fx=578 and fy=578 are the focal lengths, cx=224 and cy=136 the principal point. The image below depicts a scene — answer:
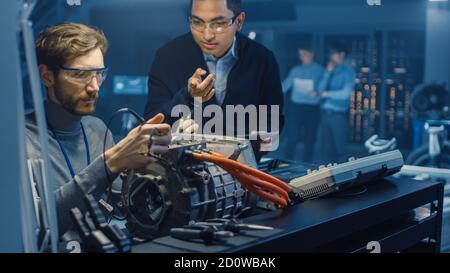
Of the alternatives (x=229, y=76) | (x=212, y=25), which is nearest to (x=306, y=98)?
(x=229, y=76)

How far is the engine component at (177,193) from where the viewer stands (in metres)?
1.31

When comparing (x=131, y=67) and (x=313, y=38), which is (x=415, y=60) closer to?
(x=313, y=38)

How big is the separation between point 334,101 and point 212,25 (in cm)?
379

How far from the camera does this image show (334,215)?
4.56ft

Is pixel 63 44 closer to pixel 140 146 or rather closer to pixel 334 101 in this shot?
pixel 140 146

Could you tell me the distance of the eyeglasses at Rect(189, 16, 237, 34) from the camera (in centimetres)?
236

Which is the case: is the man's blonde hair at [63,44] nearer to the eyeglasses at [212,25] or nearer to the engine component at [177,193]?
the engine component at [177,193]

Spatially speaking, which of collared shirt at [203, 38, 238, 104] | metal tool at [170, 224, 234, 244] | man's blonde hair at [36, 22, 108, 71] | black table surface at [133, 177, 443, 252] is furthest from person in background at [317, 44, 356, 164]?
metal tool at [170, 224, 234, 244]

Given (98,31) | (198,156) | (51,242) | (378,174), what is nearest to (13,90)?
(51,242)

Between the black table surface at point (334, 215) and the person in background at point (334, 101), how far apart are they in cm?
411

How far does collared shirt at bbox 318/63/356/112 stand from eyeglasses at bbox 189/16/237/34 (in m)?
3.61

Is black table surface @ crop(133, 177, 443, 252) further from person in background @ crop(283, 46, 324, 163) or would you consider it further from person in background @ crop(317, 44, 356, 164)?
person in background @ crop(283, 46, 324, 163)

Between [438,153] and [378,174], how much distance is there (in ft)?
9.85


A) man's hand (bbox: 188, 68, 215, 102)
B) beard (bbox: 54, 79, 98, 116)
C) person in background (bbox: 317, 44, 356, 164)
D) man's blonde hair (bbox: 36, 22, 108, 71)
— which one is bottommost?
person in background (bbox: 317, 44, 356, 164)
